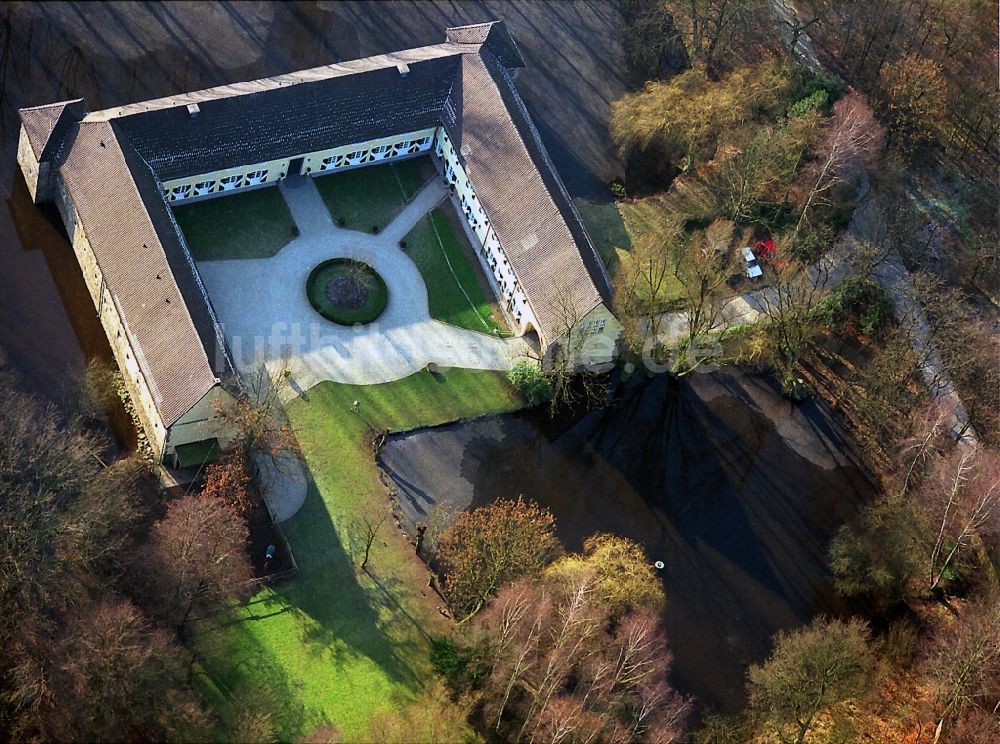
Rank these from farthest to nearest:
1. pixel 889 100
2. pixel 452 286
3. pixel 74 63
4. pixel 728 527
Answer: pixel 889 100 < pixel 74 63 < pixel 452 286 < pixel 728 527

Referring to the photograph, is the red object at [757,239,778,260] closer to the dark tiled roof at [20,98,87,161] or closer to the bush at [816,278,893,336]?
the bush at [816,278,893,336]

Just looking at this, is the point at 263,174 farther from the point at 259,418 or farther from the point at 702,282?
the point at 702,282

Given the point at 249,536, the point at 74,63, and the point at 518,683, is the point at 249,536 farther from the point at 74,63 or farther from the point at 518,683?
the point at 74,63

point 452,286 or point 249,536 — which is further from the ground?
point 452,286

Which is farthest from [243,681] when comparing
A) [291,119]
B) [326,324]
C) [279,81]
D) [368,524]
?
[279,81]

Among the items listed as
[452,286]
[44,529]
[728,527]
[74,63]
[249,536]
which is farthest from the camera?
[74,63]

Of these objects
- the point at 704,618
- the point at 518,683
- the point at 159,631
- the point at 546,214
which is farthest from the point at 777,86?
the point at 159,631

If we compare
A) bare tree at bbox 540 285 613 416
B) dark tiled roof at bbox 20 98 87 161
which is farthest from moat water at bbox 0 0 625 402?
bare tree at bbox 540 285 613 416
